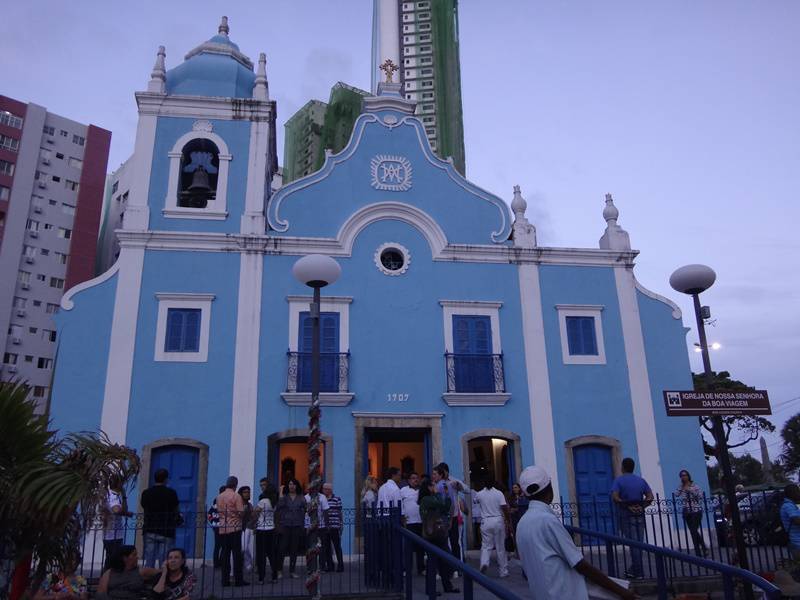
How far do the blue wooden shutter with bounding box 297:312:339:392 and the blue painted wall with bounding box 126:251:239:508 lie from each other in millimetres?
1512

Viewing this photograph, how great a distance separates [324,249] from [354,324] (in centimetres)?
196

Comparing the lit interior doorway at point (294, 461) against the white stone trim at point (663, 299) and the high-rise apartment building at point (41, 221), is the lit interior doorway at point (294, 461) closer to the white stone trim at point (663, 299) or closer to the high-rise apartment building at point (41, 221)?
the white stone trim at point (663, 299)

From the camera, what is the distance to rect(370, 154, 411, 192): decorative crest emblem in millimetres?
16703

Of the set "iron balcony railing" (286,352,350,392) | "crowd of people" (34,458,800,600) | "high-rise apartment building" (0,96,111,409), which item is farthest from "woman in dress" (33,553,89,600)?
"high-rise apartment building" (0,96,111,409)

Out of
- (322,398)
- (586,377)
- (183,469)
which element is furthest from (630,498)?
(183,469)

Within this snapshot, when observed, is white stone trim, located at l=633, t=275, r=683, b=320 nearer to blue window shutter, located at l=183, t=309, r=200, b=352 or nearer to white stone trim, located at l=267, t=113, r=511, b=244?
white stone trim, located at l=267, t=113, r=511, b=244

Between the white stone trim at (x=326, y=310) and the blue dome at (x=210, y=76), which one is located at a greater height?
the blue dome at (x=210, y=76)

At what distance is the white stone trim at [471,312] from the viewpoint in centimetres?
1572

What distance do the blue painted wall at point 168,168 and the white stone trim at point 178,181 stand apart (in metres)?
Result: 0.08

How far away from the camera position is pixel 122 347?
14414 mm

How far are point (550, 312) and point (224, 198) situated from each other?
8359 mm

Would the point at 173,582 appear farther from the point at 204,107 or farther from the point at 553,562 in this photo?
the point at 204,107

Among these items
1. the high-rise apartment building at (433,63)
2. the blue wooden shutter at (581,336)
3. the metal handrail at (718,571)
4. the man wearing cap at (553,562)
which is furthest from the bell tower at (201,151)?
the high-rise apartment building at (433,63)

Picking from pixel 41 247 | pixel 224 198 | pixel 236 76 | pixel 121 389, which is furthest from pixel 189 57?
pixel 41 247
